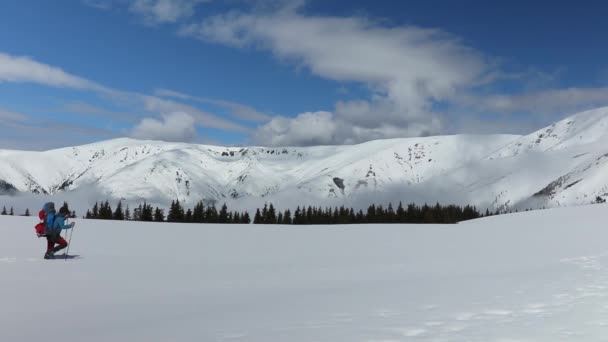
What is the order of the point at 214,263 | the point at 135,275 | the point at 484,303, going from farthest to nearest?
the point at 214,263 → the point at 135,275 → the point at 484,303

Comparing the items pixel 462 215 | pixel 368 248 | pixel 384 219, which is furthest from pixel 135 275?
pixel 462 215

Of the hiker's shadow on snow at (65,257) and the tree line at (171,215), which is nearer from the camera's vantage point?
the hiker's shadow on snow at (65,257)

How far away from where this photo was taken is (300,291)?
38.9 feet

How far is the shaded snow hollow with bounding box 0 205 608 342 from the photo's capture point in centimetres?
717

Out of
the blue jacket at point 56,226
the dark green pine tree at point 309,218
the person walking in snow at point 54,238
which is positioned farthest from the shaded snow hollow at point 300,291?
the dark green pine tree at point 309,218

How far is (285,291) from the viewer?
1190 cm

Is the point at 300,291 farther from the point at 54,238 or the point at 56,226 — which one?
the point at 56,226

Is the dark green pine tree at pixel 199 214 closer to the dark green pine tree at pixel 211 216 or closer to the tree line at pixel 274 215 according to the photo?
Answer: the tree line at pixel 274 215

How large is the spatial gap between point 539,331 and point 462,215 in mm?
181218

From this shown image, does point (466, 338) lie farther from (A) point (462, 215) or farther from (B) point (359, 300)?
(A) point (462, 215)

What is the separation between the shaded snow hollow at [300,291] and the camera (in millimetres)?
7168

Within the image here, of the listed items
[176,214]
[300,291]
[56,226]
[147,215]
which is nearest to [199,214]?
[176,214]

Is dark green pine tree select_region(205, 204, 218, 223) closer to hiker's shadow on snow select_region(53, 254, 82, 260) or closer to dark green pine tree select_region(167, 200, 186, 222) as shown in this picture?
dark green pine tree select_region(167, 200, 186, 222)

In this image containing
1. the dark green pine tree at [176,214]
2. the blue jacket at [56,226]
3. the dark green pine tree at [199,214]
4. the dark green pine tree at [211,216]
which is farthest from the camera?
the dark green pine tree at [211,216]
